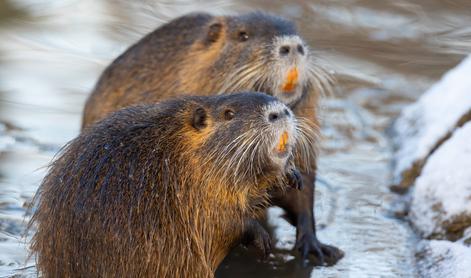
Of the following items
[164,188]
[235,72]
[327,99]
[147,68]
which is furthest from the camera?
[327,99]

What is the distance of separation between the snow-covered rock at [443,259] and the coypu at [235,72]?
390mm

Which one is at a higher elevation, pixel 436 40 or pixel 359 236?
pixel 436 40

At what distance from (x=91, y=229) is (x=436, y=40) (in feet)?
18.0

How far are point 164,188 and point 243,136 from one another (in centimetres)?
36

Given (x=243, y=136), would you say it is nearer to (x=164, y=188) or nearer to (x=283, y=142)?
(x=283, y=142)

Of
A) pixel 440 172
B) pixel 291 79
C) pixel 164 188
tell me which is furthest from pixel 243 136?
pixel 440 172

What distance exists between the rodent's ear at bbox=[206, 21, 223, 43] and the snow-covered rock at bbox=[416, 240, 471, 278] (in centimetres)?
149

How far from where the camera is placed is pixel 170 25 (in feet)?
22.0

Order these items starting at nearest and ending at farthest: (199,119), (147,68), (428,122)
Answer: (199,119)
(147,68)
(428,122)

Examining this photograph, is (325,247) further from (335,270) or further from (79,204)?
(79,204)

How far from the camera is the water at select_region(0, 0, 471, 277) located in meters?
5.72

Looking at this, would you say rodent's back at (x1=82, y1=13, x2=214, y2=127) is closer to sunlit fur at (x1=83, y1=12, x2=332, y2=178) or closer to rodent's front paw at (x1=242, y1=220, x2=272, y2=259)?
sunlit fur at (x1=83, y1=12, x2=332, y2=178)

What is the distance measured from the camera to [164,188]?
4.75m

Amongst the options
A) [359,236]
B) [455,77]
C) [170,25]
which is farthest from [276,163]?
[455,77]
